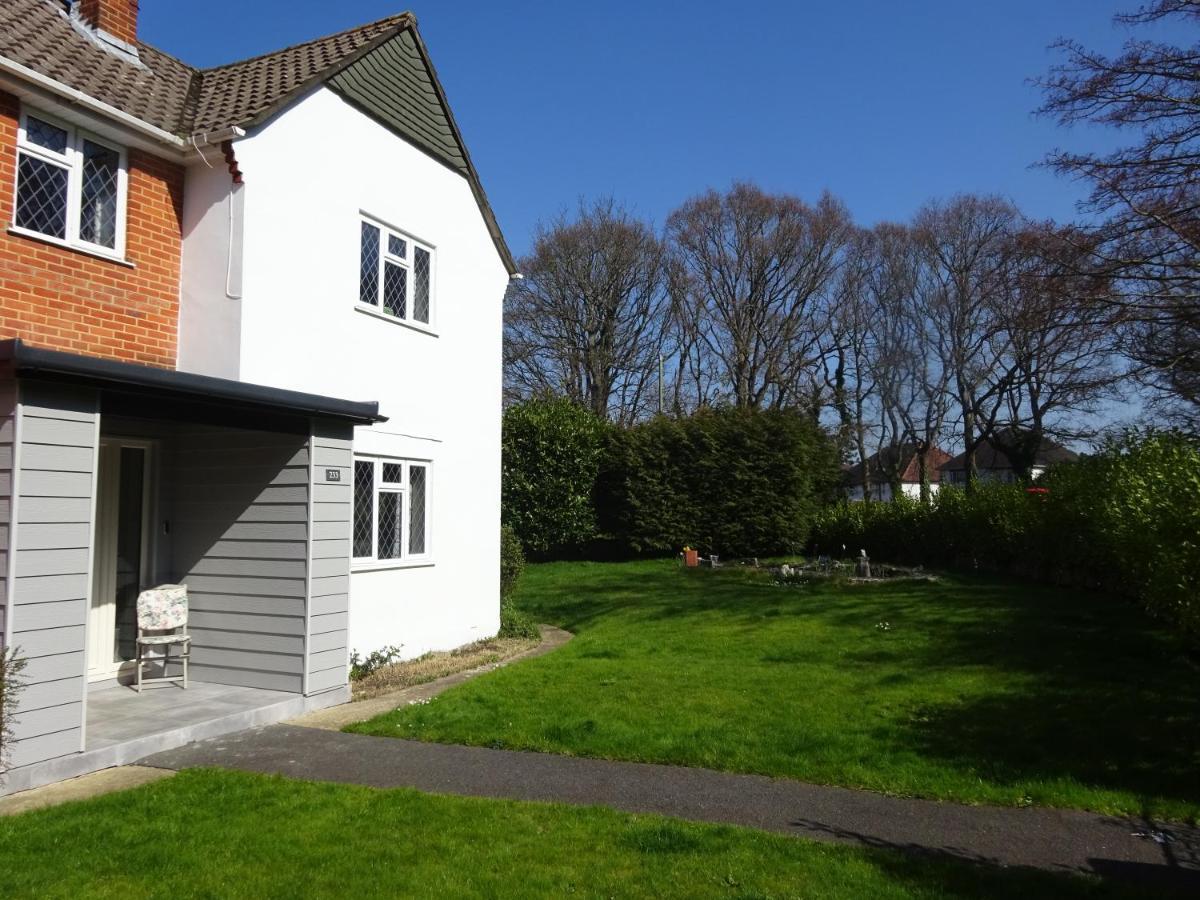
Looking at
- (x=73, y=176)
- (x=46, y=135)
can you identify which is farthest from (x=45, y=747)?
(x=46, y=135)

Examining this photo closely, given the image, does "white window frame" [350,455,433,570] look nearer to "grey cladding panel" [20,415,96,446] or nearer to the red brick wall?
the red brick wall

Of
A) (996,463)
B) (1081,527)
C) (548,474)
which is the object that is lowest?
(1081,527)

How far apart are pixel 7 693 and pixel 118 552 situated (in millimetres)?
3492

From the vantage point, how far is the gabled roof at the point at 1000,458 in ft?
128

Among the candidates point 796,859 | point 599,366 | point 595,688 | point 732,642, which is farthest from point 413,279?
point 599,366

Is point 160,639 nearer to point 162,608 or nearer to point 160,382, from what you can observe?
point 162,608

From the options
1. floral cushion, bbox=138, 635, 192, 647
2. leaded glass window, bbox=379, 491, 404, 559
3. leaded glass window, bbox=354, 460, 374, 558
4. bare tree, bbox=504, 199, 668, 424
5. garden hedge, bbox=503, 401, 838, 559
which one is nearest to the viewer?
floral cushion, bbox=138, 635, 192, 647

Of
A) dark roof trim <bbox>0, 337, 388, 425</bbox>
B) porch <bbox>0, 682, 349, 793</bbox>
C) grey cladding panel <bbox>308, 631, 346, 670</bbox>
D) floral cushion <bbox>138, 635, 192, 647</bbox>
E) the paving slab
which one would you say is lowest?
the paving slab

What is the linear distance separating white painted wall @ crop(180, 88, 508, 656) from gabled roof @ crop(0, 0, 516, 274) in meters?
0.24

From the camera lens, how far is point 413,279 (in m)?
11.5

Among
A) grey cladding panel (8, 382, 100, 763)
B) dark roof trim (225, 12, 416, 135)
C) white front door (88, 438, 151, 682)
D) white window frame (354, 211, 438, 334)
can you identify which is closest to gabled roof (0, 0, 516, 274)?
dark roof trim (225, 12, 416, 135)

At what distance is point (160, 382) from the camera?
21.5ft

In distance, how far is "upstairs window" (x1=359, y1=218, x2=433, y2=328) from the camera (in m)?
10.7

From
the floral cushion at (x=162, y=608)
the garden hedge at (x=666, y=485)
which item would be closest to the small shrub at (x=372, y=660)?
the floral cushion at (x=162, y=608)
